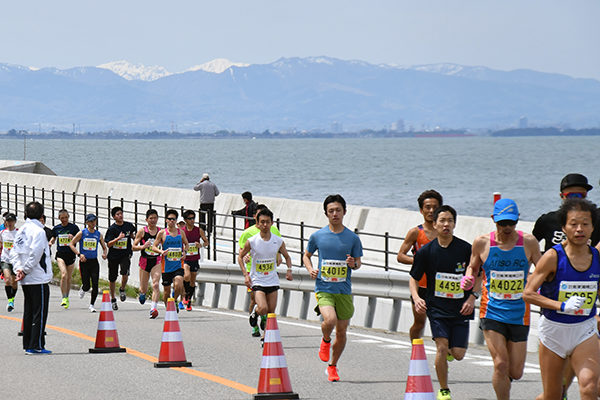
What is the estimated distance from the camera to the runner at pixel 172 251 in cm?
1549

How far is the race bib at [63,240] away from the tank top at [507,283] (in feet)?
37.0

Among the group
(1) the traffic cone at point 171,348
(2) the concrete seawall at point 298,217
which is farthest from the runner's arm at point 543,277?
(2) the concrete seawall at point 298,217

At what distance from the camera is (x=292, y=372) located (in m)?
9.74

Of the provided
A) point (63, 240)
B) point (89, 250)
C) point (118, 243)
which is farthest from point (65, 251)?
point (118, 243)

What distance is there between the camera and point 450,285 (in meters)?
7.98

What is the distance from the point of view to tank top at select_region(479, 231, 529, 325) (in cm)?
732

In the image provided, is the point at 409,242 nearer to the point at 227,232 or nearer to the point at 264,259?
the point at 264,259

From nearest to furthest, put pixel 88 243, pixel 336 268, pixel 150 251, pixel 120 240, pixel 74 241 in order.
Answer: pixel 336 268
pixel 150 251
pixel 88 243
pixel 74 241
pixel 120 240

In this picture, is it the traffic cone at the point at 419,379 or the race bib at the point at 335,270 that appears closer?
the traffic cone at the point at 419,379

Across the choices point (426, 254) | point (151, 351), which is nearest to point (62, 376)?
point (151, 351)

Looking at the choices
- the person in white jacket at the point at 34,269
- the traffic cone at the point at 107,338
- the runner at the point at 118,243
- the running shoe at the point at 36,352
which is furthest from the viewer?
the runner at the point at 118,243

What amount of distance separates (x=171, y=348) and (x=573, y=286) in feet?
16.2

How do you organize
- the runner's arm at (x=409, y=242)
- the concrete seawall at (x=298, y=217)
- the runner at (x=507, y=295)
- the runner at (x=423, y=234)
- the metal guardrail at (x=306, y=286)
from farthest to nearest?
the concrete seawall at (x=298, y=217), the metal guardrail at (x=306, y=286), the runner's arm at (x=409, y=242), the runner at (x=423, y=234), the runner at (x=507, y=295)

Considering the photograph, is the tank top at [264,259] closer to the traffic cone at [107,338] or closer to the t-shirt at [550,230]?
the traffic cone at [107,338]
